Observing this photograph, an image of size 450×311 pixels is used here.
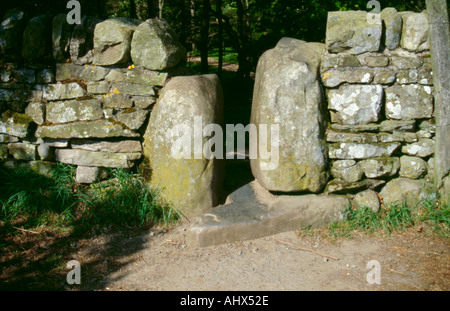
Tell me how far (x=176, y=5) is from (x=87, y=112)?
16.9ft

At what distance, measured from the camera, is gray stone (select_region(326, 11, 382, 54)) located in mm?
4250

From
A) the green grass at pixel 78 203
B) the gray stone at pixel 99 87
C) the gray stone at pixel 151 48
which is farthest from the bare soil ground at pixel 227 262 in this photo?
the gray stone at pixel 151 48

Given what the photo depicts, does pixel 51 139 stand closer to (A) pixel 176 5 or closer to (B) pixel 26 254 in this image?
(B) pixel 26 254

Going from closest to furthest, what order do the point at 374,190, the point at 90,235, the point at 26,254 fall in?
the point at 26,254 < the point at 90,235 < the point at 374,190

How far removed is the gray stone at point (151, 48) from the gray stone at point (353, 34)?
180 centimetres

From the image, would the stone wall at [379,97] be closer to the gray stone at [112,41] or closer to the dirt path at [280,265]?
the dirt path at [280,265]

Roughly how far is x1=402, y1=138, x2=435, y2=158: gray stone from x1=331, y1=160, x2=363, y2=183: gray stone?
1.93ft

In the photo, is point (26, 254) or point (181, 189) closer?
point (26, 254)

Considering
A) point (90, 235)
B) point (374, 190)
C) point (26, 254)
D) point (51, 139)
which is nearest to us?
point (26, 254)

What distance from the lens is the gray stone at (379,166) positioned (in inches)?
170

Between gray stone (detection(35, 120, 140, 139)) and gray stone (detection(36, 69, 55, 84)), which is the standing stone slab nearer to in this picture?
gray stone (detection(35, 120, 140, 139))

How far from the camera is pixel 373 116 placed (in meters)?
4.32

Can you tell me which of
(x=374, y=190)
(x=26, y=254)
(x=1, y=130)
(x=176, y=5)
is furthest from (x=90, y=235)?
(x=176, y=5)

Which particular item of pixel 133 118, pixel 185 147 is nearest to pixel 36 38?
pixel 133 118
